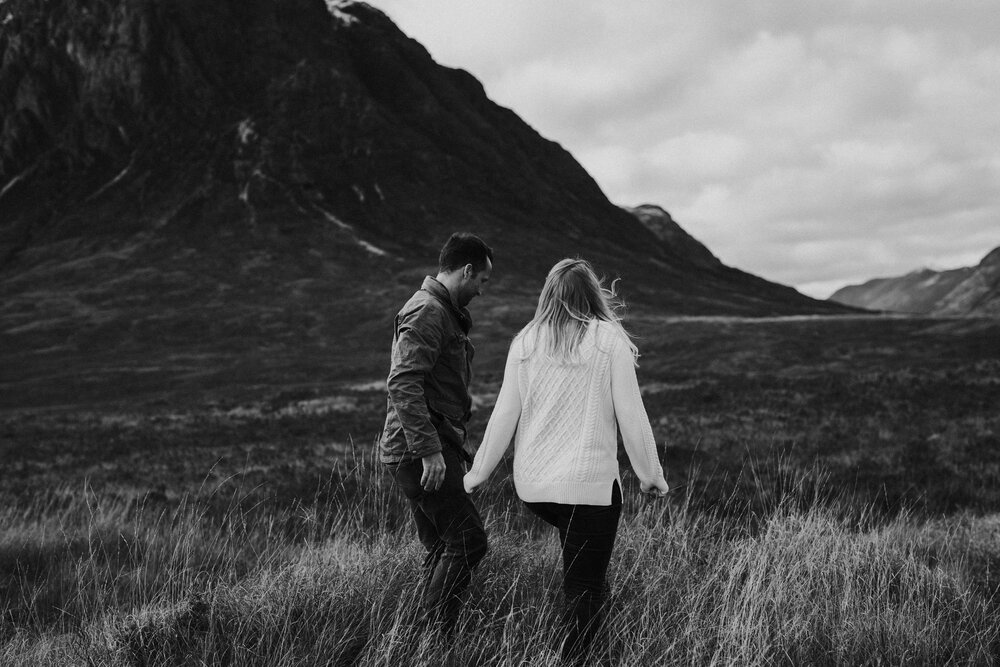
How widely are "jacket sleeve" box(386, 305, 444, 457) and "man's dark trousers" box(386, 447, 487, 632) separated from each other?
0.24 meters

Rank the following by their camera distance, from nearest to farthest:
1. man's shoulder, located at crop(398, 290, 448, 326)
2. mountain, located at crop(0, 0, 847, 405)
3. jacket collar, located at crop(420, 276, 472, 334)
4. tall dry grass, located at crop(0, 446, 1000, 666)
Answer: tall dry grass, located at crop(0, 446, 1000, 666) < man's shoulder, located at crop(398, 290, 448, 326) < jacket collar, located at crop(420, 276, 472, 334) < mountain, located at crop(0, 0, 847, 405)

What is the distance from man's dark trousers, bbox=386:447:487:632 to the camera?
3.73 m

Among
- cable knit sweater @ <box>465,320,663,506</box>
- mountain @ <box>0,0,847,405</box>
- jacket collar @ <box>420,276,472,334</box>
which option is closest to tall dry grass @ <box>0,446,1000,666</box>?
cable knit sweater @ <box>465,320,663,506</box>

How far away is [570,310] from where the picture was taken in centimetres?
354

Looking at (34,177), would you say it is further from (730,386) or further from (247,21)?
(730,386)

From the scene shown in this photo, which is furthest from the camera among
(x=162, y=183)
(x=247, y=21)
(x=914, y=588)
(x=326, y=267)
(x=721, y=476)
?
(x=247, y=21)

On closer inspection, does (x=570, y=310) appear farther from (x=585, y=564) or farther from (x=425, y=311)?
(x=585, y=564)

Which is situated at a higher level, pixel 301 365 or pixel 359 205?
pixel 359 205

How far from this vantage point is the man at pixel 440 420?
3721 mm

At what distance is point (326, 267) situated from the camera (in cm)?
9025

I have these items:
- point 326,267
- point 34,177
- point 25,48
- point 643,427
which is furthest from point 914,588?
point 25,48

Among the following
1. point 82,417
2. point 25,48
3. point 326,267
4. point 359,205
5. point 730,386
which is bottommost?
point 82,417

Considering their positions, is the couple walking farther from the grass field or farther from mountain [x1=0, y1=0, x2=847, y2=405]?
mountain [x1=0, y1=0, x2=847, y2=405]

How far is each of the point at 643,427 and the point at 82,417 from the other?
99.0 ft
